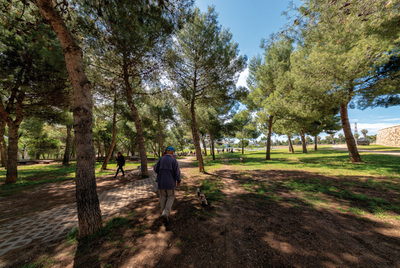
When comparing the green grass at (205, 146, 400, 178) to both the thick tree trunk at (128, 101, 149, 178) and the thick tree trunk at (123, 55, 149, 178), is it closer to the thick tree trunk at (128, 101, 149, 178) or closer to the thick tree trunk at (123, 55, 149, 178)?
the thick tree trunk at (128, 101, 149, 178)

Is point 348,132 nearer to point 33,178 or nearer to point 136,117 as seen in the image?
point 136,117

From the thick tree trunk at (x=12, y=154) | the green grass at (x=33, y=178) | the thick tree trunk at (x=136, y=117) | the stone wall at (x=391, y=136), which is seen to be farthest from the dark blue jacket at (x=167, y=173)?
the stone wall at (x=391, y=136)

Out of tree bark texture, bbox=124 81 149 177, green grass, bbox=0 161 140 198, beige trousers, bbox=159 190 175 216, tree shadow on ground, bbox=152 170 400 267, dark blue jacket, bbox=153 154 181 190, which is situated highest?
tree bark texture, bbox=124 81 149 177

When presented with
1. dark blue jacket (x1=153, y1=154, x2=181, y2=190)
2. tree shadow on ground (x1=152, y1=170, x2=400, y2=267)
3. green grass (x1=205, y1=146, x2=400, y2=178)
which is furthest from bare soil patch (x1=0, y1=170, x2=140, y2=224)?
green grass (x1=205, y1=146, x2=400, y2=178)

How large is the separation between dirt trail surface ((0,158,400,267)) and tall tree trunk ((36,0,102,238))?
0.55m

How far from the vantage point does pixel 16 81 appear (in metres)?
7.76

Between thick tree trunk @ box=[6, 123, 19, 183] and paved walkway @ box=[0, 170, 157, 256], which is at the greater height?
thick tree trunk @ box=[6, 123, 19, 183]

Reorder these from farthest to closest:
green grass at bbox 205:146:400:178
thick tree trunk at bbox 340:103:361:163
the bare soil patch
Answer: thick tree trunk at bbox 340:103:361:163
green grass at bbox 205:146:400:178
the bare soil patch

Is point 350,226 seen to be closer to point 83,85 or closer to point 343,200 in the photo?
point 343,200

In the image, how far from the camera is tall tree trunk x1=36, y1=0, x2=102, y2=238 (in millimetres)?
3008

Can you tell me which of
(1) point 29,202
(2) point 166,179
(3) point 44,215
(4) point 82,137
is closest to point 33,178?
(1) point 29,202

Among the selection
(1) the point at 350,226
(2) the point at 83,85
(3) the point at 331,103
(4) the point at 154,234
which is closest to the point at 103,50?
(2) the point at 83,85

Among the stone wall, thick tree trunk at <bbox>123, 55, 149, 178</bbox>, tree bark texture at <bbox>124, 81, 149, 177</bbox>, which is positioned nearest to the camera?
thick tree trunk at <bbox>123, 55, 149, 178</bbox>

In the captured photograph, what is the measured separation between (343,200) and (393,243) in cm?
223
